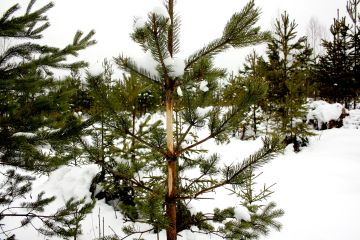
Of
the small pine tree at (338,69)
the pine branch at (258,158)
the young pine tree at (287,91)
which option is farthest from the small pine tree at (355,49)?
the pine branch at (258,158)

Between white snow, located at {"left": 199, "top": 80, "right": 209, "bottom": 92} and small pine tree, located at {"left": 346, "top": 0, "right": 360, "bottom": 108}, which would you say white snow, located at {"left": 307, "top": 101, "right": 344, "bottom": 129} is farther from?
white snow, located at {"left": 199, "top": 80, "right": 209, "bottom": 92}

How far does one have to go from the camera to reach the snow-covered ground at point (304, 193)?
17.0 feet

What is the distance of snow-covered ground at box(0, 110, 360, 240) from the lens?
17.0 feet

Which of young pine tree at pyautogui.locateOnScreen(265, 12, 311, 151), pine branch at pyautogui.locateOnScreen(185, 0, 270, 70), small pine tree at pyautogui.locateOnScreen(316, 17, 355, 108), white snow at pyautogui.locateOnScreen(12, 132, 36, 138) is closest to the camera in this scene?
pine branch at pyautogui.locateOnScreen(185, 0, 270, 70)

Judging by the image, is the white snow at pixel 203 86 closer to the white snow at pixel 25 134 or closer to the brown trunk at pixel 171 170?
the brown trunk at pixel 171 170

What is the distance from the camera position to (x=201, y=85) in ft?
8.23

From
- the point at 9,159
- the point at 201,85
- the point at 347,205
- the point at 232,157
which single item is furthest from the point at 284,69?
the point at 9,159

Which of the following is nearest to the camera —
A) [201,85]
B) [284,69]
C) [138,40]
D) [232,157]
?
[138,40]

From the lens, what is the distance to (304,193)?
Result: 23.4 feet

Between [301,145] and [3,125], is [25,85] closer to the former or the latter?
[3,125]

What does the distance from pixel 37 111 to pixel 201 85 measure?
1637 millimetres

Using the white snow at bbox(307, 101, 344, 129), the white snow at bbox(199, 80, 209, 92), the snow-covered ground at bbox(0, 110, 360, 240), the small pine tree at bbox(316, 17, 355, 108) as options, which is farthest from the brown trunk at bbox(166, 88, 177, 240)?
the small pine tree at bbox(316, 17, 355, 108)

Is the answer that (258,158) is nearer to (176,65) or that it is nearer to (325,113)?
(176,65)

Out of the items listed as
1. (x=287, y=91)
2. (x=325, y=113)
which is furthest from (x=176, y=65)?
(x=325, y=113)
